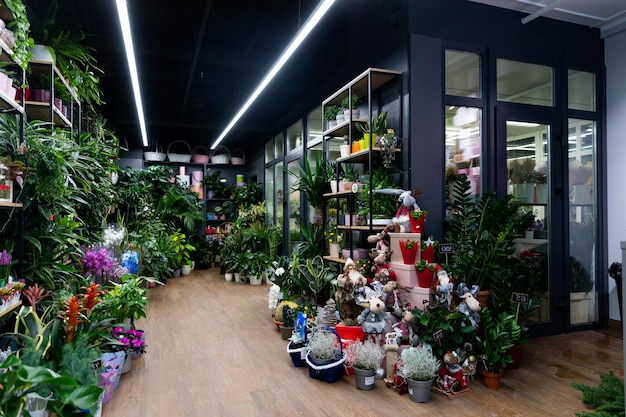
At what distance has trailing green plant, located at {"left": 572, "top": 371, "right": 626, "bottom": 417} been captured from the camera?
2.33 meters

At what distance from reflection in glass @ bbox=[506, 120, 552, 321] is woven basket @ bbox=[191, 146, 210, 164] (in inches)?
301

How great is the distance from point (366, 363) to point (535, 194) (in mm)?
2589

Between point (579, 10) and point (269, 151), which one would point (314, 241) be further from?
point (269, 151)

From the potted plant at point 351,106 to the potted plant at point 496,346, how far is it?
231 cm

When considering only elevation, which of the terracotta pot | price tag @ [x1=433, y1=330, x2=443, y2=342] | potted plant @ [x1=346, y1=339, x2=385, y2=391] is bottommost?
the terracotta pot

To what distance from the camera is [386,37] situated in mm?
4008

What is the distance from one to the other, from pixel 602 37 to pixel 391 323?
395 centimetres

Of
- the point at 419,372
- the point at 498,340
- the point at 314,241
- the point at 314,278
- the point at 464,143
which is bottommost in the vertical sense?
the point at 419,372

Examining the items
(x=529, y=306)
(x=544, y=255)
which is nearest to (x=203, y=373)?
(x=529, y=306)

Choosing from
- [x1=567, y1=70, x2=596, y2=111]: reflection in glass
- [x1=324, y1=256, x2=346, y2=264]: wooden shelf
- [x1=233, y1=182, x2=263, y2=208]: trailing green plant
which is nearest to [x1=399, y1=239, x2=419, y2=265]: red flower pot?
[x1=324, y1=256, x2=346, y2=264]: wooden shelf

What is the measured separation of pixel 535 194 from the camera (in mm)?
4062

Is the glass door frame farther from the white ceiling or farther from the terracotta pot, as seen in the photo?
the terracotta pot

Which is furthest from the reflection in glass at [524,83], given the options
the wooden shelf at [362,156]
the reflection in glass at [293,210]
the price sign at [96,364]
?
the price sign at [96,364]

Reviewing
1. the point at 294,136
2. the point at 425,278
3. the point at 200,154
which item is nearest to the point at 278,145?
the point at 294,136
